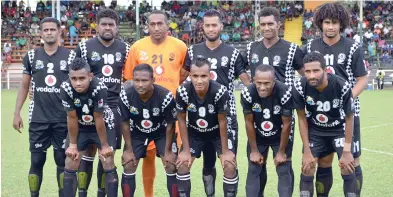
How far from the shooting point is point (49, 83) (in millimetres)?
7301

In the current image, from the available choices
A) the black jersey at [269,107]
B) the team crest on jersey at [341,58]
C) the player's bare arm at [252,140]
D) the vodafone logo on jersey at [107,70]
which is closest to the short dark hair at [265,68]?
the black jersey at [269,107]

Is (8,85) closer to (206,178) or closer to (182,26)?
(182,26)

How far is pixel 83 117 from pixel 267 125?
201 cm

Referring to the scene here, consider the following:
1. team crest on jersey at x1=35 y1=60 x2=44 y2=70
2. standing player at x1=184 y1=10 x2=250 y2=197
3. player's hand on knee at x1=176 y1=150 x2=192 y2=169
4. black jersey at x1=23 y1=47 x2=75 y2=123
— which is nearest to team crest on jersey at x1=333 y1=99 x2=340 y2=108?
standing player at x1=184 y1=10 x2=250 y2=197

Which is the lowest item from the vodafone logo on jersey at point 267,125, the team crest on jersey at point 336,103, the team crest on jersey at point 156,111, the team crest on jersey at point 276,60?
the vodafone logo on jersey at point 267,125

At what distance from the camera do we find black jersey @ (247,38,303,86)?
23.1ft

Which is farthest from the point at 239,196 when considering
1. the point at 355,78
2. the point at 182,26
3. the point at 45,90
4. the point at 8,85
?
the point at 182,26

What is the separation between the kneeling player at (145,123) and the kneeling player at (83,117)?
0.19 metres

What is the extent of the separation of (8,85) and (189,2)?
13679mm

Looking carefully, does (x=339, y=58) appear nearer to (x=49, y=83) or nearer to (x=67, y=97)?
(x=67, y=97)

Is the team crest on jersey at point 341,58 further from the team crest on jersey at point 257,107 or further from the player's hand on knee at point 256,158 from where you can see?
the player's hand on knee at point 256,158

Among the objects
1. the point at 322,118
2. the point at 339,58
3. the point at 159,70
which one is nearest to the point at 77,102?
the point at 159,70

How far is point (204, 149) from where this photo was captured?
7168 mm

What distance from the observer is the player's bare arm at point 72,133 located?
6.75m
